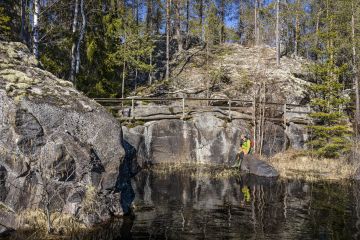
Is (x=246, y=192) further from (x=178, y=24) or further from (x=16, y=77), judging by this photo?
(x=178, y=24)

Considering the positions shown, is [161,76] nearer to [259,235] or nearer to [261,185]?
[261,185]

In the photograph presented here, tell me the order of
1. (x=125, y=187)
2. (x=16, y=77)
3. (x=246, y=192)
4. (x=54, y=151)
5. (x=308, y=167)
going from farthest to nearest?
(x=308, y=167), (x=246, y=192), (x=125, y=187), (x=16, y=77), (x=54, y=151)

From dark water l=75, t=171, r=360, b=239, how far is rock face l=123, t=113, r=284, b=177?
5411mm

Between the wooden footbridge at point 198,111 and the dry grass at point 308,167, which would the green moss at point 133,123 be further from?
the dry grass at point 308,167

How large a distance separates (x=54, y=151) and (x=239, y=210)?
A: 556 cm

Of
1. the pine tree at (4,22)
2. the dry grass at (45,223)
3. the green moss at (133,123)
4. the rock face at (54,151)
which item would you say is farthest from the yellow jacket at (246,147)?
the pine tree at (4,22)

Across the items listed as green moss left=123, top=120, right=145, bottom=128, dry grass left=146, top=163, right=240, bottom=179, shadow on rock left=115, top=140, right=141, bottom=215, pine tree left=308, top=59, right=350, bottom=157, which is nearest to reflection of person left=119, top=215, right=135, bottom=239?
shadow on rock left=115, top=140, right=141, bottom=215

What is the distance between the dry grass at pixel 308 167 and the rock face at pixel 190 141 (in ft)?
4.90

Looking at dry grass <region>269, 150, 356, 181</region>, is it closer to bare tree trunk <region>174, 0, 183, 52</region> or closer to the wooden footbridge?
the wooden footbridge

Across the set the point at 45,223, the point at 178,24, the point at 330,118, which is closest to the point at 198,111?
the point at 330,118

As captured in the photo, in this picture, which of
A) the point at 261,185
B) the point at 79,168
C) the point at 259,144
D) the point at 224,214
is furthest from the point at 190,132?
the point at 79,168

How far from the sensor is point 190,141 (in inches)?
886

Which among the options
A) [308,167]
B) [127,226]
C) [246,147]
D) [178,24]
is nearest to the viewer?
[127,226]

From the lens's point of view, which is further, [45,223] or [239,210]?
[239,210]
